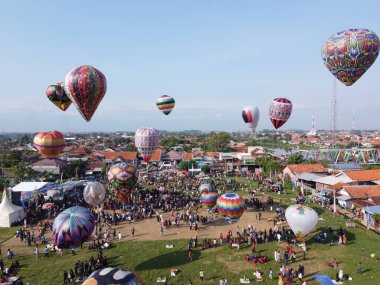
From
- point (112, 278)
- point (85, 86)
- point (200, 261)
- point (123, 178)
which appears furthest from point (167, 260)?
point (85, 86)

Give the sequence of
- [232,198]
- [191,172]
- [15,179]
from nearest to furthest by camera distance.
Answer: [232,198]
[15,179]
[191,172]

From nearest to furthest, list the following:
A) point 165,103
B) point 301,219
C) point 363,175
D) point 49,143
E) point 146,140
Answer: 1. point 301,219
2. point 49,143
3. point 146,140
4. point 363,175
5. point 165,103

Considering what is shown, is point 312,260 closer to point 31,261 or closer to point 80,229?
point 80,229

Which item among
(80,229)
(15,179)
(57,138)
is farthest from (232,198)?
(15,179)

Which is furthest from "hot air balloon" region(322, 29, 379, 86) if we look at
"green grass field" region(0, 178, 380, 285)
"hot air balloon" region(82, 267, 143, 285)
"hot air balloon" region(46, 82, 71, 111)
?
"hot air balloon" region(46, 82, 71, 111)

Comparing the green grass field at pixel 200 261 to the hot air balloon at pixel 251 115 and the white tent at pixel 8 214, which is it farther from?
the hot air balloon at pixel 251 115

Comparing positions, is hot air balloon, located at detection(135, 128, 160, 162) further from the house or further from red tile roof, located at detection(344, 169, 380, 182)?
red tile roof, located at detection(344, 169, 380, 182)

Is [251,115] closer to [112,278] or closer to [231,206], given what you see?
[231,206]
